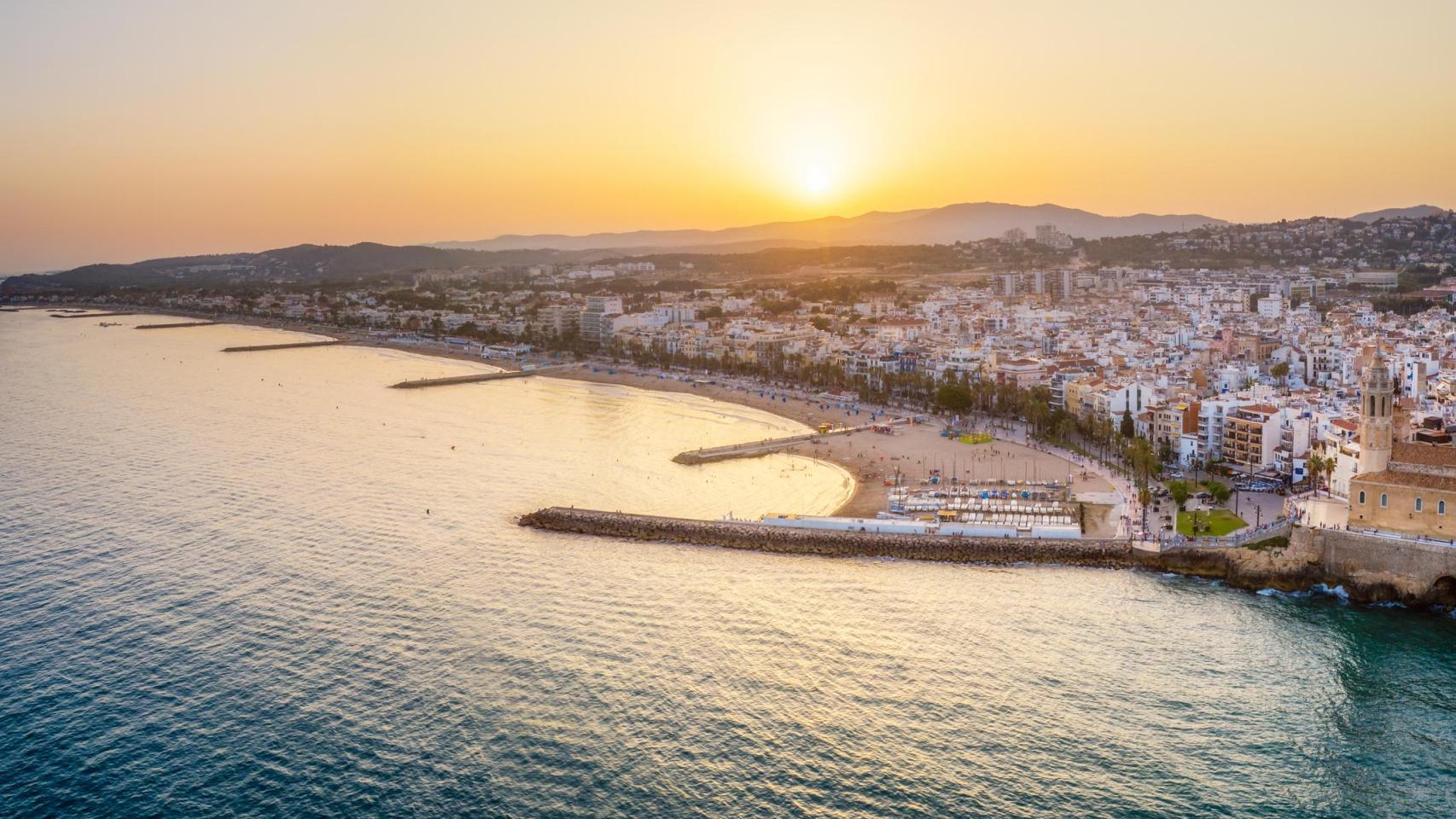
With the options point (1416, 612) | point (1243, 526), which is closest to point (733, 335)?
point (1243, 526)

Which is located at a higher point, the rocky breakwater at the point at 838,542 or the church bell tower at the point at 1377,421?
the church bell tower at the point at 1377,421

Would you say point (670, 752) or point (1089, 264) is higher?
point (1089, 264)

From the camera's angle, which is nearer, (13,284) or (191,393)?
(191,393)

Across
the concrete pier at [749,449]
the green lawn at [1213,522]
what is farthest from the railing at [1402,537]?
the concrete pier at [749,449]

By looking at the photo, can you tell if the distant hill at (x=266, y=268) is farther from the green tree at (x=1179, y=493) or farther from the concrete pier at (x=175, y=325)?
the green tree at (x=1179, y=493)

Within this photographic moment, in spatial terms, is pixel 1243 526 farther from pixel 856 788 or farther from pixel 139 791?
pixel 139 791

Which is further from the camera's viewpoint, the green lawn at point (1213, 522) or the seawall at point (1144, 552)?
the green lawn at point (1213, 522)

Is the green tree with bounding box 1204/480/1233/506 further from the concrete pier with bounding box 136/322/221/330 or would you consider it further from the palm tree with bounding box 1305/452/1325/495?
the concrete pier with bounding box 136/322/221/330

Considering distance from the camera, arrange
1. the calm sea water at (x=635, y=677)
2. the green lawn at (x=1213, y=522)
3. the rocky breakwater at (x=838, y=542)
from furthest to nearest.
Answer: the green lawn at (x=1213, y=522), the rocky breakwater at (x=838, y=542), the calm sea water at (x=635, y=677)
